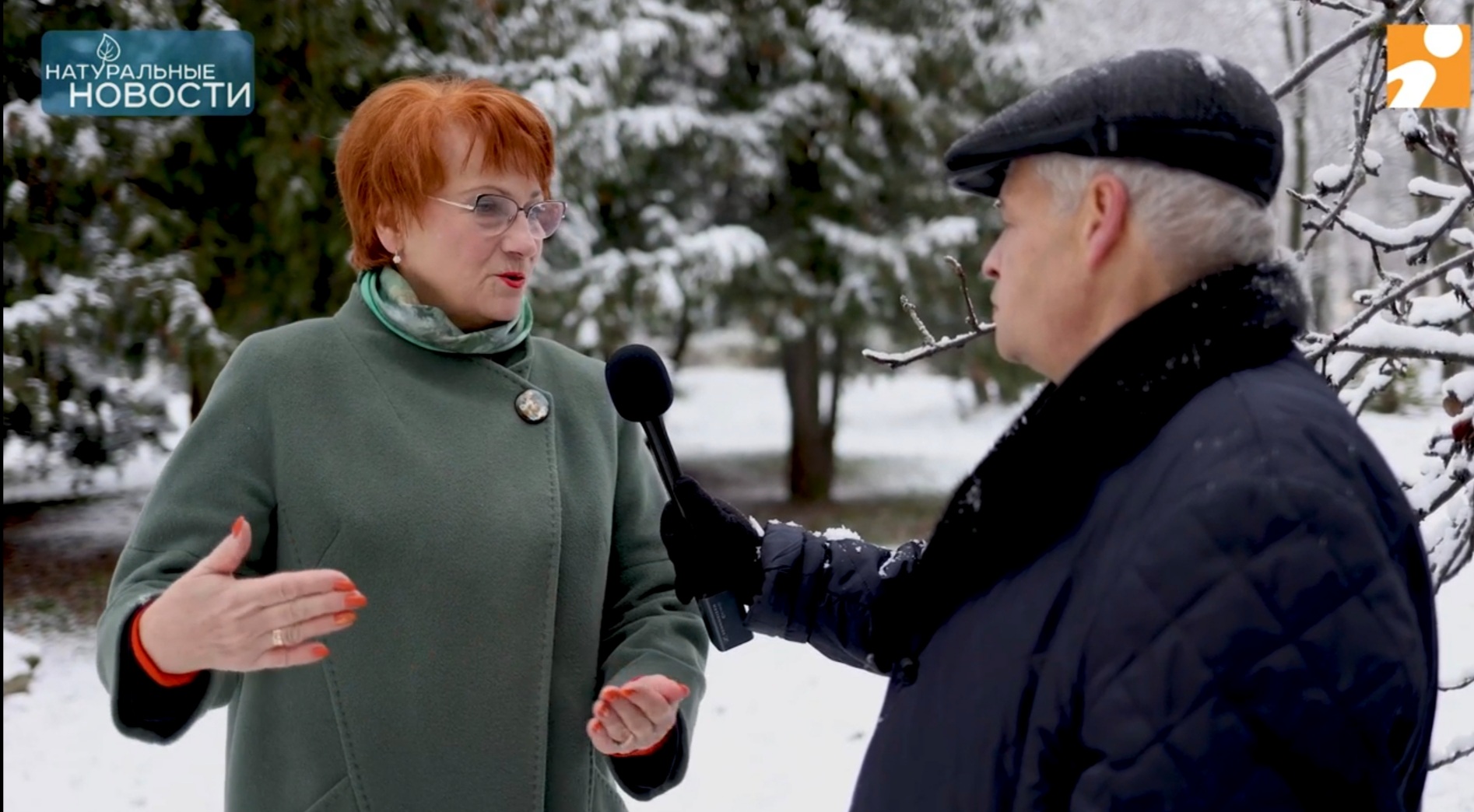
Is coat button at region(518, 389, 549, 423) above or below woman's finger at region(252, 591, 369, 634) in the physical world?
above

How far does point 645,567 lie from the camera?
1974mm

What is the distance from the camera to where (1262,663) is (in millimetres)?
1035

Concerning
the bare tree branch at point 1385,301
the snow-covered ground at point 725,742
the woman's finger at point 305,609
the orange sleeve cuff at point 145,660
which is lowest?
the snow-covered ground at point 725,742

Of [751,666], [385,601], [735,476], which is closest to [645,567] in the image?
[385,601]

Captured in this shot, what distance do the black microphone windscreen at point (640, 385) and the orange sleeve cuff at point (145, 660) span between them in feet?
2.27

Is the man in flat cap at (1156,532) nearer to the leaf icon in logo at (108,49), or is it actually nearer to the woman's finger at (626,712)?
the woman's finger at (626,712)

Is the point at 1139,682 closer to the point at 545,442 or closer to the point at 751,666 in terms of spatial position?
the point at 545,442

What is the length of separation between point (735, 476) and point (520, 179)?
1226 centimetres

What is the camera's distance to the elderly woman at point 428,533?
1729mm

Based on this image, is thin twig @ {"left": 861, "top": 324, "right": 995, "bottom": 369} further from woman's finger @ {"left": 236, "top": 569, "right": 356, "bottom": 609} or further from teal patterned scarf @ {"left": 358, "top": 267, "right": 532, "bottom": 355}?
woman's finger @ {"left": 236, "top": 569, "right": 356, "bottom": 609}

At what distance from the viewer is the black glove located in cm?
184

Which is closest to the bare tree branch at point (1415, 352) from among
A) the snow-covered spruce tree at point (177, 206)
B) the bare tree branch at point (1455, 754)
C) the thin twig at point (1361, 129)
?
the thin twig at point (1361, 129)

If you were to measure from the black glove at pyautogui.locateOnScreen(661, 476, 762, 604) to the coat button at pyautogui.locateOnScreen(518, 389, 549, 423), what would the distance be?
0.24 meters

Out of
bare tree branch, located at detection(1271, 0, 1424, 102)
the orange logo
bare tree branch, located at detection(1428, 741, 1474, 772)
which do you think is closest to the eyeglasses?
bare tree branch, located at detection(1271, 0, 1424, 102)
